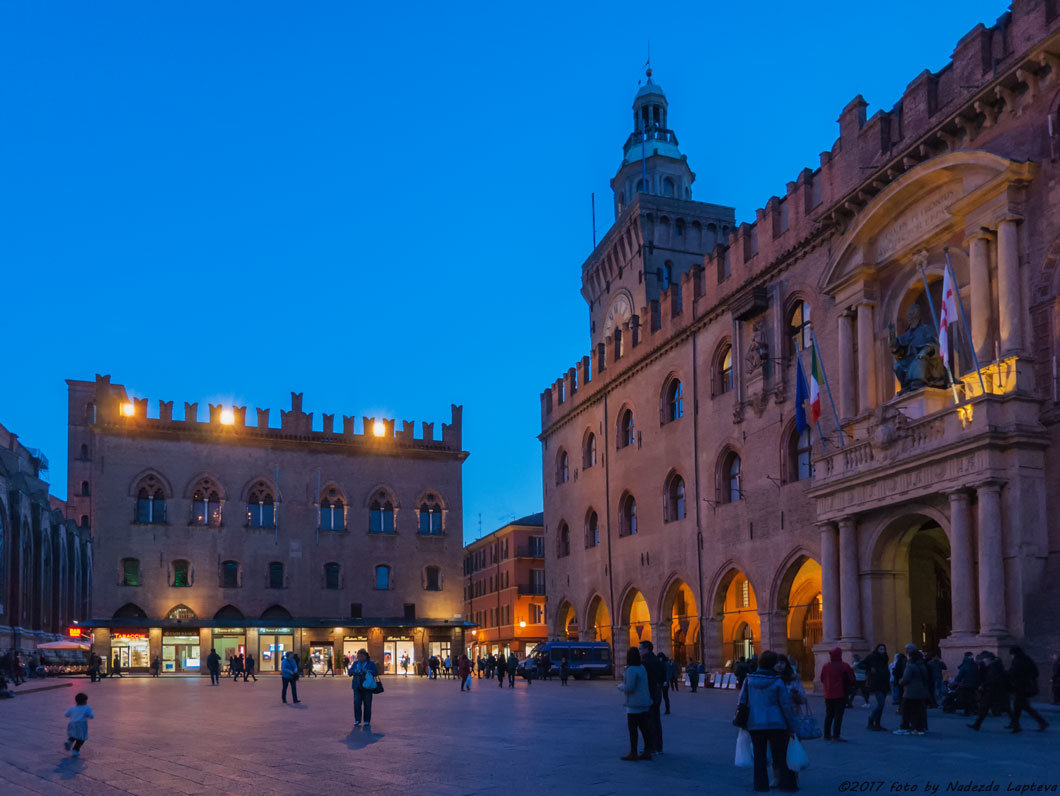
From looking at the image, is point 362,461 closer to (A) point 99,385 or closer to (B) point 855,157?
(A) point 99,385

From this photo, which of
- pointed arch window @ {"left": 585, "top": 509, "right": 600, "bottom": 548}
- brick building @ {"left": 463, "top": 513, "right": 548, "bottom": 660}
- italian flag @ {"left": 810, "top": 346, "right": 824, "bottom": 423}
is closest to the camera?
italian flag @ {"left": 810, "top": 346, "right": 824, "bottom": 423}

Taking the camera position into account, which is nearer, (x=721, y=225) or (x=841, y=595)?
(x=841, y=595)

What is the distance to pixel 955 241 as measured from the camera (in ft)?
83.0

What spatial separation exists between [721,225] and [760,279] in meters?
19.5

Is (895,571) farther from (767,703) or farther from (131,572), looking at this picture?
(131,572)

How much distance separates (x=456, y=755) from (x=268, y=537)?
42268 millimetres

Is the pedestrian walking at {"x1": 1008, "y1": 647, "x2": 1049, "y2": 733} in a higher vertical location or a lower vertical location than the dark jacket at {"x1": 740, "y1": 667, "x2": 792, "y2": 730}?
lower

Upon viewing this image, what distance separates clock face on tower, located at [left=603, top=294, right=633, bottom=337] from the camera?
51812 mm

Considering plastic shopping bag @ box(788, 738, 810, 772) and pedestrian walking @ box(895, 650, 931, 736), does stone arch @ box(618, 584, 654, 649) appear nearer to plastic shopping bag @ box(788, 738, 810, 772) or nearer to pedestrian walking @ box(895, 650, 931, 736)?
pedestrian walking @ box(895, 650, 931, 736)

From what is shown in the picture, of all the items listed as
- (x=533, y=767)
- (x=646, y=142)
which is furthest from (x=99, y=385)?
(x=533, y=767)

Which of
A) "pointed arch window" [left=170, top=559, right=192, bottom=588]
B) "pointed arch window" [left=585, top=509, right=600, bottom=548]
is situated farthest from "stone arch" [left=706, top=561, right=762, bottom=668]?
"pointed arch window" [left=170, top=559, right=192, bottom=588]

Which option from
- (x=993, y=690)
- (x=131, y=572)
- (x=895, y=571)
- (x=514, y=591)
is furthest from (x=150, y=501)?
(x=993, y=690)

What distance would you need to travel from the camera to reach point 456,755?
549 inches

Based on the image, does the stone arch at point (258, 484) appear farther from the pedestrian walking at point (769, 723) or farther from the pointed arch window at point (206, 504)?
the pedestrian walking at point (769, 723)
